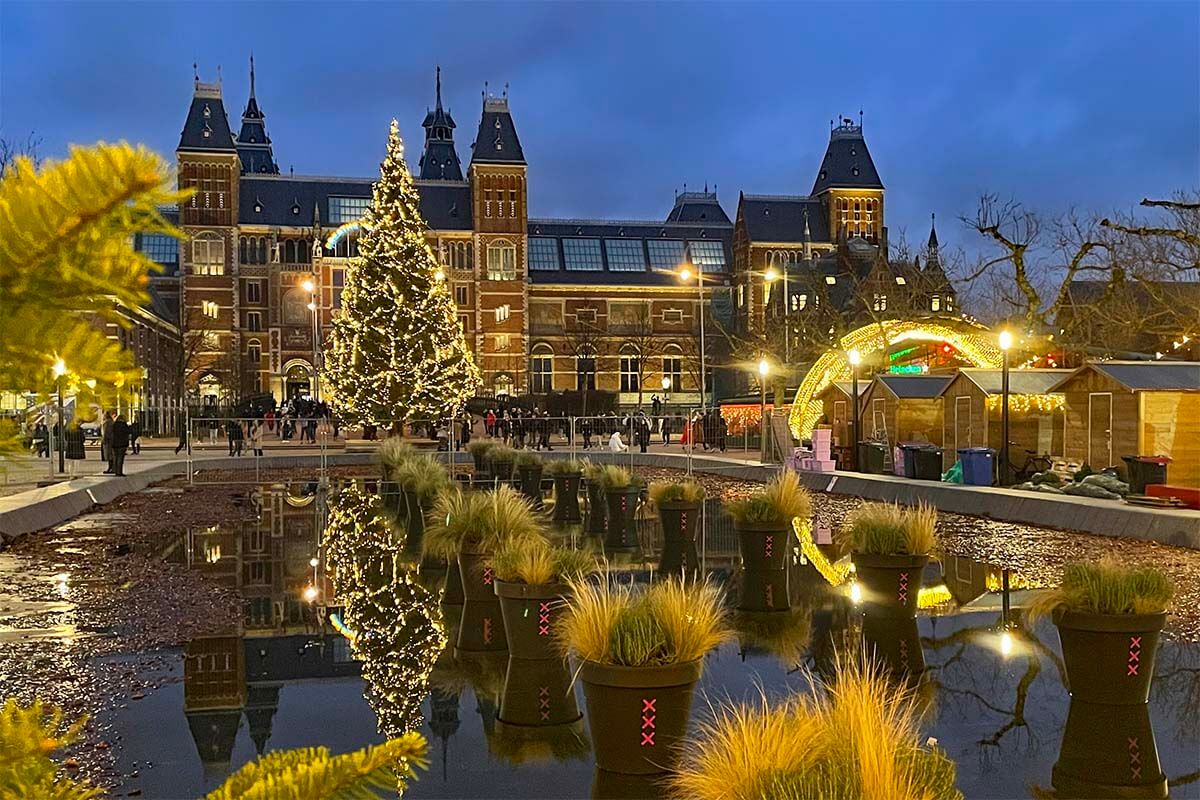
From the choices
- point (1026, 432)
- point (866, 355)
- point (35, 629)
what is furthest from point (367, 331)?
point (35, 629)

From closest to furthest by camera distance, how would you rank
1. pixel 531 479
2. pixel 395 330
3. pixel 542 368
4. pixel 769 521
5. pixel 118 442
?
1. pixel 769 521
2. pixel 531 479
3. pixel 118 442
4. pixel 395 330
5. pixel 542 368

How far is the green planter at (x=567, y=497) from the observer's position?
18859mm

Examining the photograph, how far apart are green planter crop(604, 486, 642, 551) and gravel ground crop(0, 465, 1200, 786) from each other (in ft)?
10.8

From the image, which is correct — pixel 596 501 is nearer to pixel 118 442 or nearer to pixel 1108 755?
pixel 118 442

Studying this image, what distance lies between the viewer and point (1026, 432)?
81.0ft

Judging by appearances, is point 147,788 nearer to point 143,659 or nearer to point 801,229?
point 143,659

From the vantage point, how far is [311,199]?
80688mm

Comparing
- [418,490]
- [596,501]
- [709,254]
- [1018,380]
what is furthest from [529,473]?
[709,254]

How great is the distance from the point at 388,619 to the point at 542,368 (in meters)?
74.1

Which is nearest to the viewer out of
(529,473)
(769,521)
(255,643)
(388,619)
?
(255,643)

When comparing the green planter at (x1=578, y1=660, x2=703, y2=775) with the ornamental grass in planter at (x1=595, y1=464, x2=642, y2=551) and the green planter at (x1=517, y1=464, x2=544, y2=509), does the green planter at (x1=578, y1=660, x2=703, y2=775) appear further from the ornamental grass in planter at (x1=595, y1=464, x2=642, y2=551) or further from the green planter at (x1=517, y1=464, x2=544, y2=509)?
the green planter at (x1=517, y1=464, x2=544, y2=509)

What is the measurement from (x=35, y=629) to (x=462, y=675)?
403 centimetres

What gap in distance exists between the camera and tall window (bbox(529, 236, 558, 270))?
86812 mm

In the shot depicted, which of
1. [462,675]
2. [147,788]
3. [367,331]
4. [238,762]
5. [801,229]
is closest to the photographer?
[147,788]
